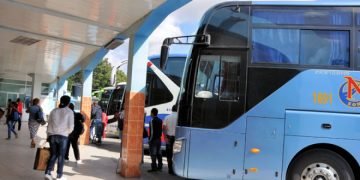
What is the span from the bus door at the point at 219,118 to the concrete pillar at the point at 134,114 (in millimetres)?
2557

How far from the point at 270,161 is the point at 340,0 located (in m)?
3.36

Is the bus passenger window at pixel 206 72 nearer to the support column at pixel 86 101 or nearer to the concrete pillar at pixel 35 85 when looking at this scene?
the support column at pixel 86 101

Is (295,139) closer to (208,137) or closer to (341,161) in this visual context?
(341,161)

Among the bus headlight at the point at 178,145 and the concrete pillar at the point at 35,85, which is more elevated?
the concrete pillar at the point at 35,85

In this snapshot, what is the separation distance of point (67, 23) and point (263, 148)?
667 centimetres

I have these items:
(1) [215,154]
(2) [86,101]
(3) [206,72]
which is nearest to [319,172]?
(1) [215,154]

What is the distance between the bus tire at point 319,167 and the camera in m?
7.12

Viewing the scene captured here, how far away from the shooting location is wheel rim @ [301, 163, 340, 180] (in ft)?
23.4

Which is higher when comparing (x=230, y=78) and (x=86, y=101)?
(x=230, y=78)

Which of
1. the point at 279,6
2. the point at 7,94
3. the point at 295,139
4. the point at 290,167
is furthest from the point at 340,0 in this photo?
the point at 7,94

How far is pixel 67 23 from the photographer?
11219 millimetres

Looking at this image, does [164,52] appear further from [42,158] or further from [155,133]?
[155,133]

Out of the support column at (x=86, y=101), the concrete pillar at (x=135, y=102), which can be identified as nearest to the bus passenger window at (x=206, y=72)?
the concrete pillar at (x=135, y=102)

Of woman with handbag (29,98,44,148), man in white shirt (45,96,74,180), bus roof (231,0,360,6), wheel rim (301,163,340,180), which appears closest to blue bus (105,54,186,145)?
woman with handbag (29,98,44,148)
